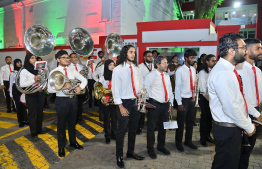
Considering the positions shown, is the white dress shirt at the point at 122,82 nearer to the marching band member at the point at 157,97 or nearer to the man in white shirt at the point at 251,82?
the marching band member at the point at 157,97

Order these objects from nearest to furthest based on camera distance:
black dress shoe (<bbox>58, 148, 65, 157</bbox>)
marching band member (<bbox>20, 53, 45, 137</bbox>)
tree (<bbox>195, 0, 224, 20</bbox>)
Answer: black dress shoe (<bbox>58, 148, 65, 157</bbox>) → marching band member (<bbox>20, 53, 45, 137</bbox>) → tree (<bbox>195, 0, 224, 20</bbox>)

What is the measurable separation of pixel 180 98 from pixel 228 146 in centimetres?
215

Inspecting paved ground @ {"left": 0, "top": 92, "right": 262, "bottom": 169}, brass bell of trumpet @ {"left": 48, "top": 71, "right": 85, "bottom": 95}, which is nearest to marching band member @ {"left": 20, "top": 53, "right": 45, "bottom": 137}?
paved ground @ {"left": 0, "top": 92, "right": 262, "bottom": 169}

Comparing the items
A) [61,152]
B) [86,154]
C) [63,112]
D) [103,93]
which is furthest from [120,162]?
[103,93]

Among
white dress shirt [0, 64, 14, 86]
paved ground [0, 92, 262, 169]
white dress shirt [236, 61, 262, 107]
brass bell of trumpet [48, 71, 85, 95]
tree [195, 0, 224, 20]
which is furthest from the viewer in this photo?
tree [195, 0, 224, 20]

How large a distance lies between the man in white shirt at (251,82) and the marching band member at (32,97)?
4592 mm

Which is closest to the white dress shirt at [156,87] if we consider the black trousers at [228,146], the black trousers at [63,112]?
the black trousers at [63,112]

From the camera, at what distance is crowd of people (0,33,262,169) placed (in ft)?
7.76

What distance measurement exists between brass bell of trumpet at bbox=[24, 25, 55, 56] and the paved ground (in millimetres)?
2343

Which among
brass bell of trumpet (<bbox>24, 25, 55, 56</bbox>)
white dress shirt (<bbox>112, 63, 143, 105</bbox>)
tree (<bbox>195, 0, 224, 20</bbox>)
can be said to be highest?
tree (<bbox>195, 0, 224, 20</bbox>)

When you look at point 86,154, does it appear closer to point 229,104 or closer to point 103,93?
point 103,93

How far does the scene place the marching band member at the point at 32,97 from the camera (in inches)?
203

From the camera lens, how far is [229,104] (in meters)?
2.24

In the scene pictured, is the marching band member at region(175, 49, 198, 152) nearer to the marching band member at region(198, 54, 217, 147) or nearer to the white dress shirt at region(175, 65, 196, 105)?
the white dress shirt at region(175, 65, 196, 105)
